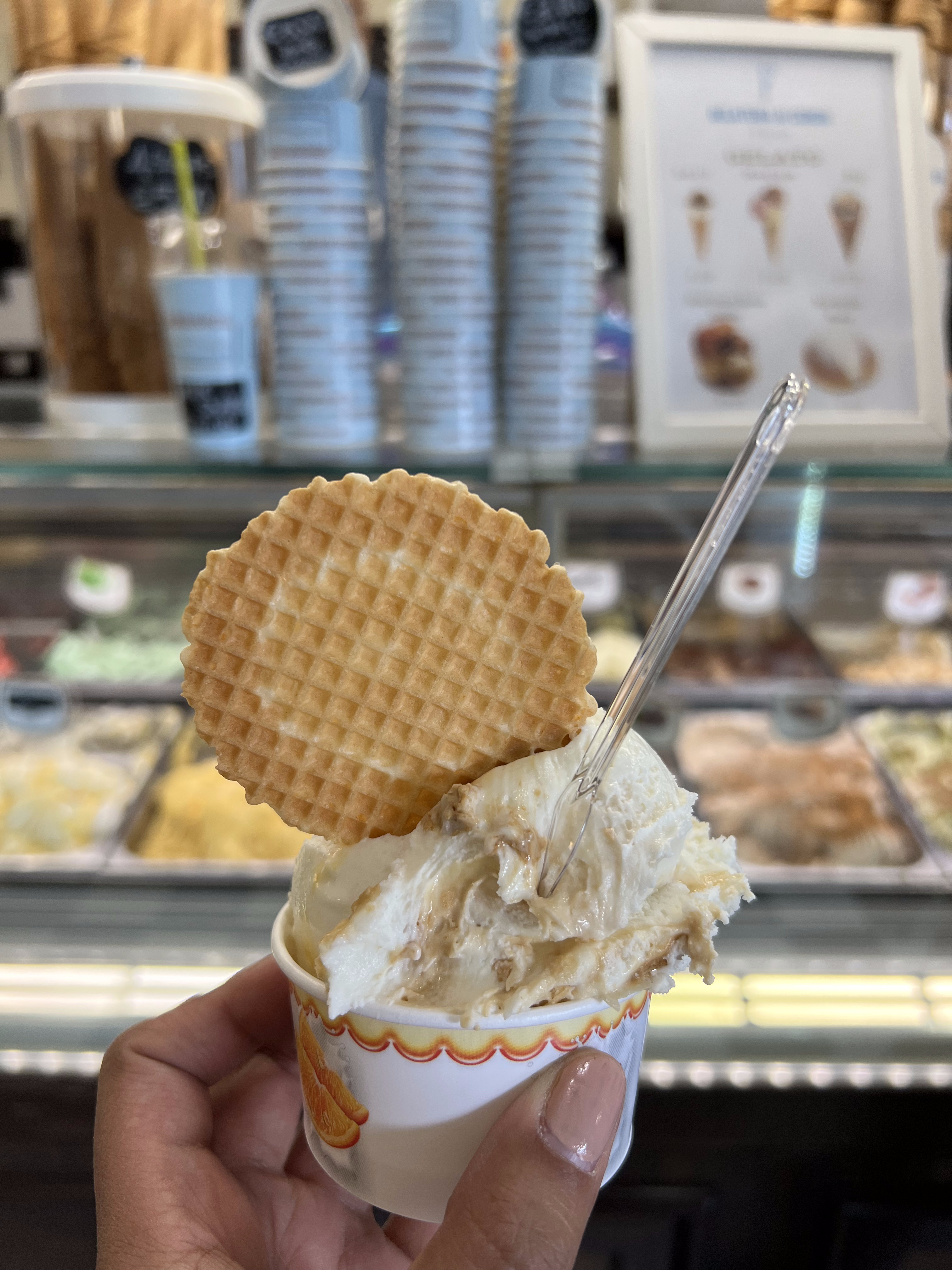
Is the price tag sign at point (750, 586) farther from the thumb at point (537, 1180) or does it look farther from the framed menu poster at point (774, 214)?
the thumb at point (537, 1180)

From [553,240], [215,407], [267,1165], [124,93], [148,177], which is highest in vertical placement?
[124,93]

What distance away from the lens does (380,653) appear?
76 cm

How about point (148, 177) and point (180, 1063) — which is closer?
point (180, 1063)

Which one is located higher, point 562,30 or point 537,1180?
point 562,30

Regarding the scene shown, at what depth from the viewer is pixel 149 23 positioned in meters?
1.70

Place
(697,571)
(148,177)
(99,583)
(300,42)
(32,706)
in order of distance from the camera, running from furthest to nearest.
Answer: (99,583)
(32,706)
(148,177)
(300,42)
(697,571)

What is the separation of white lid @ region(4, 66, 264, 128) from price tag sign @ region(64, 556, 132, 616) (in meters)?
1.02

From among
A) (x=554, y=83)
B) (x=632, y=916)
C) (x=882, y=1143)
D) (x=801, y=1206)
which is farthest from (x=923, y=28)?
(x=801, y=1206)

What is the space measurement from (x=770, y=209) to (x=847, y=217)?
0.43ft

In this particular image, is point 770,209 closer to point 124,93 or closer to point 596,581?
point 596,581

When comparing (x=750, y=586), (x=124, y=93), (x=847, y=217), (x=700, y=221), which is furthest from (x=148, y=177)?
(x=750, y=586)

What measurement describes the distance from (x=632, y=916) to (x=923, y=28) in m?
1.75

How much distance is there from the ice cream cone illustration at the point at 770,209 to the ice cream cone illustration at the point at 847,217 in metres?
0.09

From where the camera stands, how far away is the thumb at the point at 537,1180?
2.17 feet
